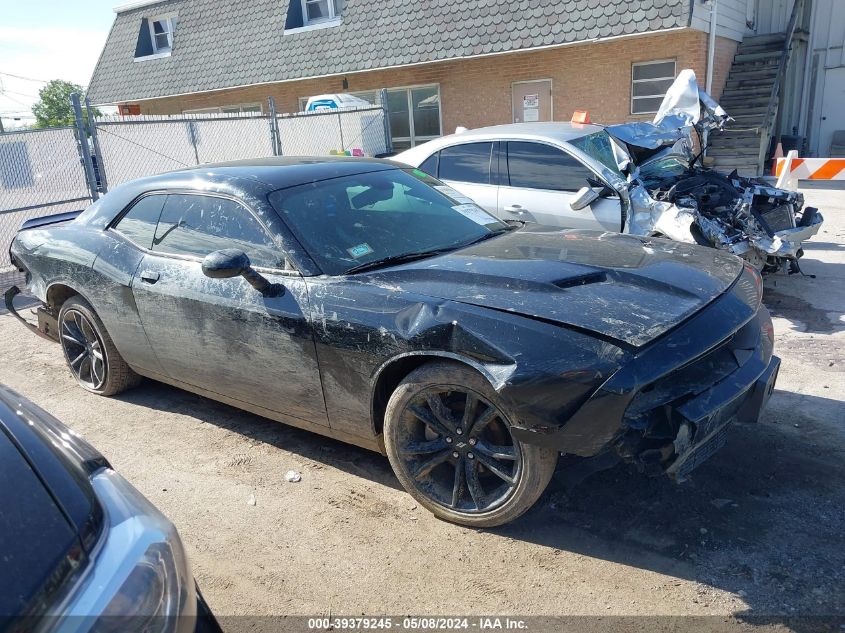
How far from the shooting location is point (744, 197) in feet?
21.4

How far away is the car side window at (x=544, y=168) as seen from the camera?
631cm

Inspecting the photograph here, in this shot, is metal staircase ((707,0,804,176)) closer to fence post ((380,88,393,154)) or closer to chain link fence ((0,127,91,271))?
fence post ((380,88,393,154))

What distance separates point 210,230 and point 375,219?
962mm

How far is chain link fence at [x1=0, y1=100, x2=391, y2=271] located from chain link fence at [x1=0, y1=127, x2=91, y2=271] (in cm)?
1

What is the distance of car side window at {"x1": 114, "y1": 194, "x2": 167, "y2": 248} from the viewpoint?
14.1 feet

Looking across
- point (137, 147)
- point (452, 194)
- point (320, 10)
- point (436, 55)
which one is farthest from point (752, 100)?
point (452, 194)

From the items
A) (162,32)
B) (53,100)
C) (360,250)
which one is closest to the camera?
(360,250)

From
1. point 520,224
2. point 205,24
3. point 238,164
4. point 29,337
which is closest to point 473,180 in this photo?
point 520,224

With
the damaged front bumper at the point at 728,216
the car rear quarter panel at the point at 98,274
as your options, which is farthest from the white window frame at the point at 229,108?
the car rear quarter panel at the point at 98,274

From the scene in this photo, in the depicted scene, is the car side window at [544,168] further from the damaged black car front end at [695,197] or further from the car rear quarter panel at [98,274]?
the car rear quarter panel at [98,274]

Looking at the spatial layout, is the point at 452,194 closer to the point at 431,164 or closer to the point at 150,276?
the point at 150,276

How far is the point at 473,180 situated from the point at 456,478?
14.0ft

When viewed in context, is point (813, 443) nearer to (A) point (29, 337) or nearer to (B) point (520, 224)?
(B) point (520, 224)

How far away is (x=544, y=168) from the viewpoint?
6.47 m
